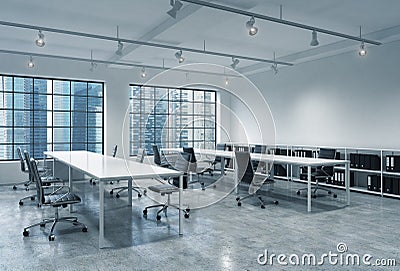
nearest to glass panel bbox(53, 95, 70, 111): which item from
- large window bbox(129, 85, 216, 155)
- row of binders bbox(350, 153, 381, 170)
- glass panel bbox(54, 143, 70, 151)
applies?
glass panel bbox(54, 143, 70, 151)

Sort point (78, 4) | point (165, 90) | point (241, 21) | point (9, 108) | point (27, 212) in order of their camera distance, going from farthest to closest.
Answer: point (165, 90), point (9, 108), point (241, 21), point (27, 212), point (78, 4)

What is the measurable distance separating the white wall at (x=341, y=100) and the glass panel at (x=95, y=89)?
4096 millimetres

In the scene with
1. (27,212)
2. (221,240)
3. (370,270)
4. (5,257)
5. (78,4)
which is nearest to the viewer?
(370,270)

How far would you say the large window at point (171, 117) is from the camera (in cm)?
896

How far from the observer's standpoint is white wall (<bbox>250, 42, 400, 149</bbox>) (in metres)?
6.05

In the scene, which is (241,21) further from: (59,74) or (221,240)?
(59,74)

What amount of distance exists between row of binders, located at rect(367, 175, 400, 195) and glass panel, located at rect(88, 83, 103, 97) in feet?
19.9

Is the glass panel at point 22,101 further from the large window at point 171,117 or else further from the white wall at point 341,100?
the white wall at point 341,100

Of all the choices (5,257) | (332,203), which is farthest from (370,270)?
(5,257)

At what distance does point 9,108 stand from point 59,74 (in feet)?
4.07

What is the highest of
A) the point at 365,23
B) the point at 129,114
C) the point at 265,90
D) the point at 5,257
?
the point at 365,23

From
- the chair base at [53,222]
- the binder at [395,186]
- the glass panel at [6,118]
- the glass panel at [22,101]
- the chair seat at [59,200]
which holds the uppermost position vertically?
the glass panel at [22,101]

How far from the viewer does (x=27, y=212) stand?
4.77 meters

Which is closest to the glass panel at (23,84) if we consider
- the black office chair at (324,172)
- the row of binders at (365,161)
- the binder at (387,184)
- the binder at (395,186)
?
the black office chair at (324,172)
